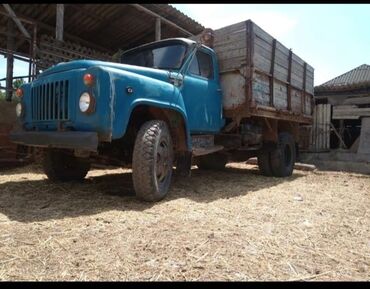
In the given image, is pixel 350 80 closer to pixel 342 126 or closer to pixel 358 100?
pixel 358 100

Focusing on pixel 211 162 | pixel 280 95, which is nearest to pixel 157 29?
pixel 211 162

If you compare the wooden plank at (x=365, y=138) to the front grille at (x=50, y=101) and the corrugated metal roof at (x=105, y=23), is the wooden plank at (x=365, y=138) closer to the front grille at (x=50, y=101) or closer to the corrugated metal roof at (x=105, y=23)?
the corrugated metal roof at (x=105, y=23)

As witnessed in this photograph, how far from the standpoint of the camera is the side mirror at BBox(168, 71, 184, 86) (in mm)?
4798

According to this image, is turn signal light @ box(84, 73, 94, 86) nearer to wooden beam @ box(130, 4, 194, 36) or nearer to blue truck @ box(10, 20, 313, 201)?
blue truck @ box(10, 20, 313, 201)

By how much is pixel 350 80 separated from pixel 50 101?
1636 centimetres

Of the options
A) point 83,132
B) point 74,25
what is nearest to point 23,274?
point 83,132

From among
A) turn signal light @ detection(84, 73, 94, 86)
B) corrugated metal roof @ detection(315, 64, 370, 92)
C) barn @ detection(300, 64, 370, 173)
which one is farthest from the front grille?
corrugated metal roof @ detection(315, 64, 370, 92)

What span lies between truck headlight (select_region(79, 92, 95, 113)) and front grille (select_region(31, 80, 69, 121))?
1.05 feet

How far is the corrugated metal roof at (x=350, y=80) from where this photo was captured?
1380 centimetres

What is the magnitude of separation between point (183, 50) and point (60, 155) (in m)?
2.38

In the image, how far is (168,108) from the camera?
4508 millimetres

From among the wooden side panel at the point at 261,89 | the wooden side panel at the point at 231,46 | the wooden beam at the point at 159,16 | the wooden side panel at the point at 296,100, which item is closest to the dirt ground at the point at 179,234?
the wooden side panel at the point at 261,89

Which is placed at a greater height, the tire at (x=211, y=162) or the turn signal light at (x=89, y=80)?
the turn signal light at (x=89, y=80)

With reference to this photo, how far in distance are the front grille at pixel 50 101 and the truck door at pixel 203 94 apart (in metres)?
1.67
